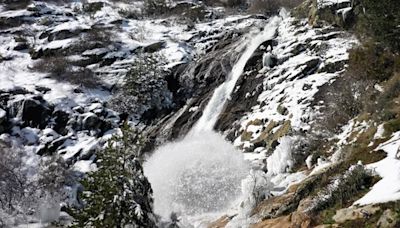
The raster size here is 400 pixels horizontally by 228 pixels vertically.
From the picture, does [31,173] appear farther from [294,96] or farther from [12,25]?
[12,25]

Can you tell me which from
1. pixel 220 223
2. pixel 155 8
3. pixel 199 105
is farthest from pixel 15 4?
pixel 220 223

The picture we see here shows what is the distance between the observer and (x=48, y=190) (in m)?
32.5

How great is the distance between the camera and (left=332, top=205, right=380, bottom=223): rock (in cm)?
959

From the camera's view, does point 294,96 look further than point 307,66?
No

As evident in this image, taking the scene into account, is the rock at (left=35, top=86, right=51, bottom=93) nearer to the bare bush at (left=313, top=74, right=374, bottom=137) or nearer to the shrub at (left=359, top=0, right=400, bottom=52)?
the bare bush at (left=313, top=74, right=374, bottom=137)

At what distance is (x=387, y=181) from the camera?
10.5 meters

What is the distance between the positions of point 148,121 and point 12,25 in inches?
1277

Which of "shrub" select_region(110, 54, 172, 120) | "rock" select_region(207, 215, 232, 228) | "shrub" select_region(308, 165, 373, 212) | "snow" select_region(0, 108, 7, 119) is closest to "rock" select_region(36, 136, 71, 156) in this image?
"snow" select_region(0, 108, 7, 119)

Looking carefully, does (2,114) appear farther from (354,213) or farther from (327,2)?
(354,213)

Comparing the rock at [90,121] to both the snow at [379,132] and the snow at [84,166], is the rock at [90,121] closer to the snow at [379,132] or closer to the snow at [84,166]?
the snow at [84,166]

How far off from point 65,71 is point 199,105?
18126 mm

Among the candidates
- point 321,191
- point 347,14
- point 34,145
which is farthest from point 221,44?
point 321,191

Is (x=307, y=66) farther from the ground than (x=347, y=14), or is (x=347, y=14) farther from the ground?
(x=347, y=14)

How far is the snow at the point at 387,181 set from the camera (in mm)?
9703
